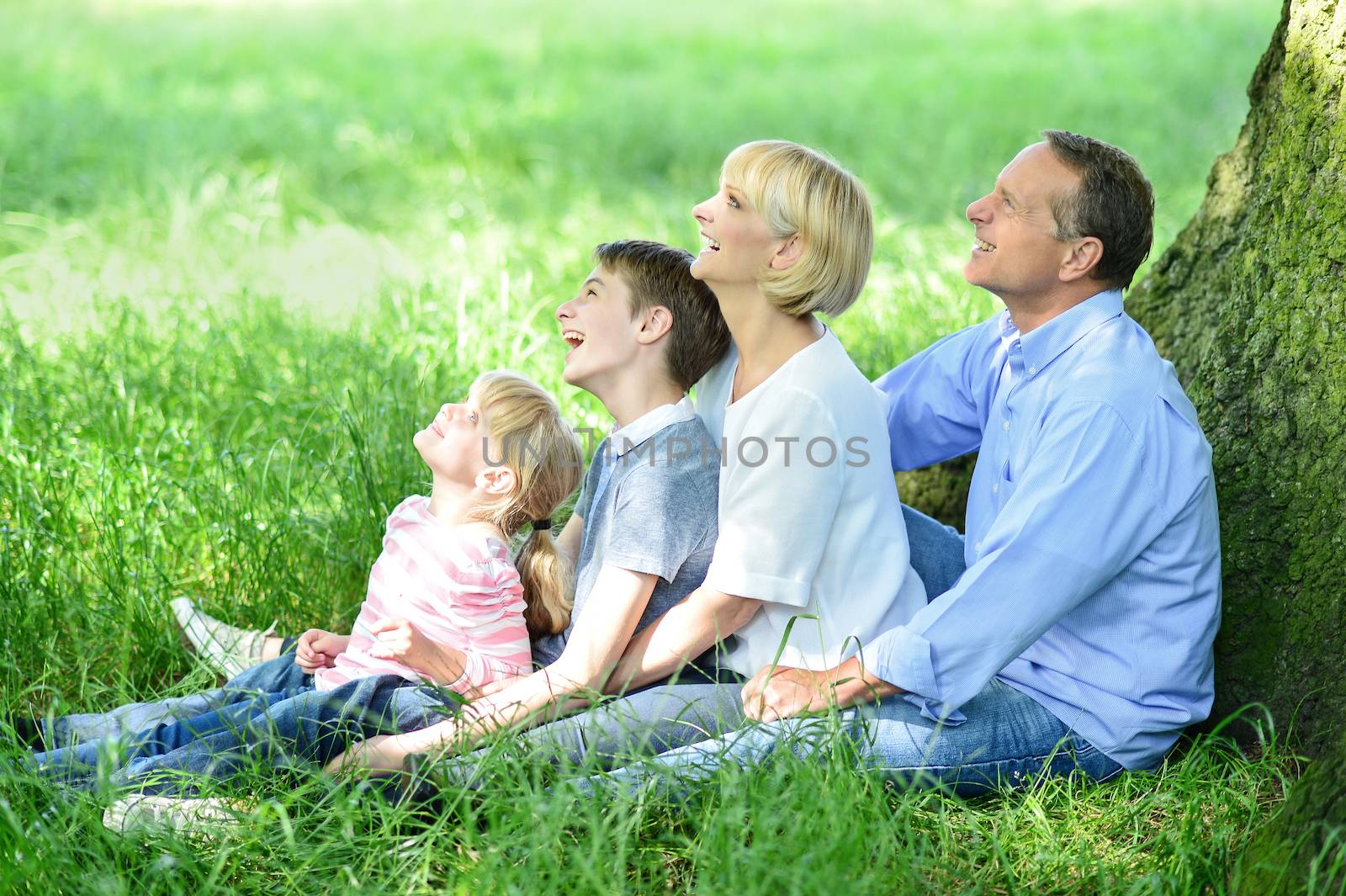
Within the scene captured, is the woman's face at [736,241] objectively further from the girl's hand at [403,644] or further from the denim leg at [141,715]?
the denim leg at [141,715]

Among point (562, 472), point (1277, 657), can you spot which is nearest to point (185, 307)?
point (562, 472)

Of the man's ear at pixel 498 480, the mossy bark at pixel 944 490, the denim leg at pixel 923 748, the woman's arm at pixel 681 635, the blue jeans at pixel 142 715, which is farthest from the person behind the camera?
the mossy bark at pixel 944 490

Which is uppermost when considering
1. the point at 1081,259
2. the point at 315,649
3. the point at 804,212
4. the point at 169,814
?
the point at 804,212

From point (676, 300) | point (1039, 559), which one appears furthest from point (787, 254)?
point (1039, 559)

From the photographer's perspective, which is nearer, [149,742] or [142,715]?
[149,742]

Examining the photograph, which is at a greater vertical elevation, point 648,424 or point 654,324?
point 654,324

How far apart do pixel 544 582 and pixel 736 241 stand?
93 cm

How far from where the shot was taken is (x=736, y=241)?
261 cm

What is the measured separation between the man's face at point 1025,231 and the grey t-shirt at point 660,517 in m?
0.71

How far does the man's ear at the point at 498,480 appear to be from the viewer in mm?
2789

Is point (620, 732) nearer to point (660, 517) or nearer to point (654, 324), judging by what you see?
point (660, 517)

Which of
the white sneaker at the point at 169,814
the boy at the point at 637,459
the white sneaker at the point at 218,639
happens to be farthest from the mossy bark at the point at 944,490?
the white sneaker at the point at 169,814

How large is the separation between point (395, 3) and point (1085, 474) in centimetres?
1464

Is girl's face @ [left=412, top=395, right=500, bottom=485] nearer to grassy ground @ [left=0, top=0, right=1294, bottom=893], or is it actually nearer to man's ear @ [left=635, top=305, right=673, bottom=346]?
man's ear @ [left=635, top=305, right=673, bottom=346]
